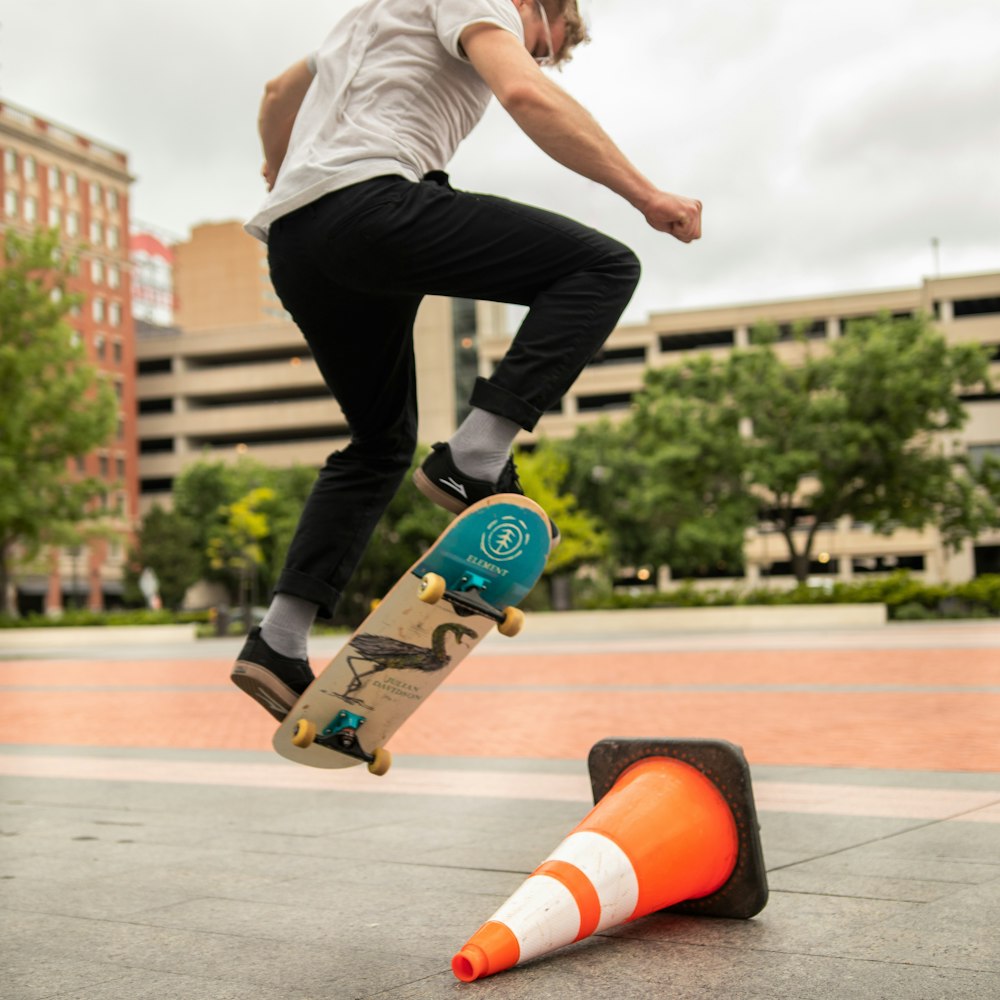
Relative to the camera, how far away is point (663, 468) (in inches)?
1505

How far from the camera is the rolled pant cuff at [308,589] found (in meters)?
3.47

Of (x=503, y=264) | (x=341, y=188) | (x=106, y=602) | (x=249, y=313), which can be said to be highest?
(x=249, y=313)

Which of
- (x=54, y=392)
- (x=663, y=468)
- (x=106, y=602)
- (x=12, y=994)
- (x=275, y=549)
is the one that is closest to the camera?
(x=12, y=994)

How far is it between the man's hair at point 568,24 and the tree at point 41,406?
108 ft

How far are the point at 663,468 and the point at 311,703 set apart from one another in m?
35.5

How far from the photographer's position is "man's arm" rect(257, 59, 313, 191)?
132 inches

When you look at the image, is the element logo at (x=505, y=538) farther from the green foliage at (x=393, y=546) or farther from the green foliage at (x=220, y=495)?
the green foliage at (x=220, y=495)

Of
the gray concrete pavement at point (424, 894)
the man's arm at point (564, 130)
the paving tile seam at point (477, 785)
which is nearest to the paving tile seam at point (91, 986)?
the gray concrete pavement at point (424, 894)

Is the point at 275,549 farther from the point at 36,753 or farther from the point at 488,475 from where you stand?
the point at 488,475

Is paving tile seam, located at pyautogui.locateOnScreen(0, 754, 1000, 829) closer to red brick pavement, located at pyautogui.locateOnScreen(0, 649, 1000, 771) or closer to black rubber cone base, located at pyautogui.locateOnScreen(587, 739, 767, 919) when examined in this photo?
red brick pavement, located at pyautogui.locateOnScreen(0, 649, 1000, 771)

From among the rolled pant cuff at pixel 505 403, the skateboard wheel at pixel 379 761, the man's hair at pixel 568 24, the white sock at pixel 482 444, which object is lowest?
the skateboard wheel at pixel 379 761

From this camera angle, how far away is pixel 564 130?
273 centimetres

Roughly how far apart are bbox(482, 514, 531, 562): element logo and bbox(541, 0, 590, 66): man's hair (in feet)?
4.38

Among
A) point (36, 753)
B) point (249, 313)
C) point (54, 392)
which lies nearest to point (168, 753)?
point (36, 753)
